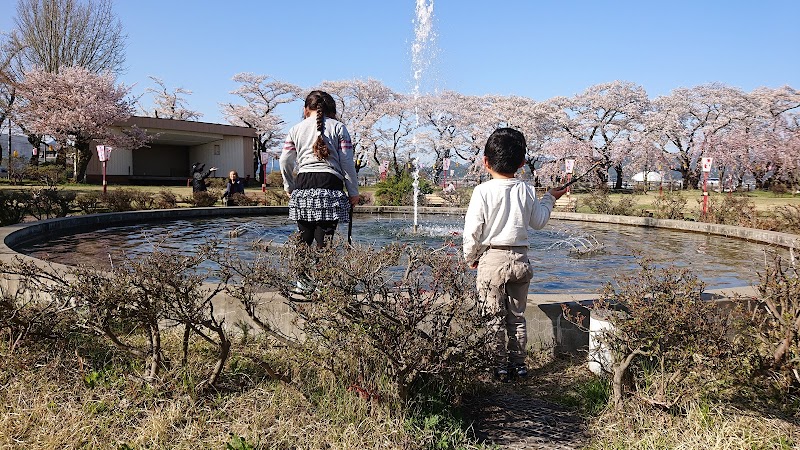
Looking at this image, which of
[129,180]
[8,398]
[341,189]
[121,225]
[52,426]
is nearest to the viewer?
[52,426]

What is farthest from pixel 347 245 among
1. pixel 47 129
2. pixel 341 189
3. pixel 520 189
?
pixel 47 129

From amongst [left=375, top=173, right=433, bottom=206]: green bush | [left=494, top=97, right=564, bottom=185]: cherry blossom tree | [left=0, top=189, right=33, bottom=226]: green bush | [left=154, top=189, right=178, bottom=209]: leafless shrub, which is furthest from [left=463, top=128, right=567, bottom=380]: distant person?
[left=494, top=97, right=564, bottom=185]: cherry blossom tree

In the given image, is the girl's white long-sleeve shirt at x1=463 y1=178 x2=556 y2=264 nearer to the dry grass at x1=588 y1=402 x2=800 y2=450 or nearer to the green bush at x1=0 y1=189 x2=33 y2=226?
the dry grass at x1=588 y1=402 x2=800 y2=450

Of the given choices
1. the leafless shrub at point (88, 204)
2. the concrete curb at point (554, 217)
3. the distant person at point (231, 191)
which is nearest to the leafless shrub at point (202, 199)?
the distant person at point (231, 191)

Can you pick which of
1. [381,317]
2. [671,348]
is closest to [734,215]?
[671,348]

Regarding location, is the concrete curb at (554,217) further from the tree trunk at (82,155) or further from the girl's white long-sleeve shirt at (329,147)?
the tree trunk at (82,155)

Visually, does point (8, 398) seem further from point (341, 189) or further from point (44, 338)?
point (341, 189)

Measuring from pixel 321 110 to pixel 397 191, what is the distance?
14.8 metres

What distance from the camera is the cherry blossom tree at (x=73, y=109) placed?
28969mm

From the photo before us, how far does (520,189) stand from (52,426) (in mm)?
2435

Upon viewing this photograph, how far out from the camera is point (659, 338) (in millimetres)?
2330

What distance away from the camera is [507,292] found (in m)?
3.03

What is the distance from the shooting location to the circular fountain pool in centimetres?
646

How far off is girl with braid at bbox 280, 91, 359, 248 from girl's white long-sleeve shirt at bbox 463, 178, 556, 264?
4.16 feet
